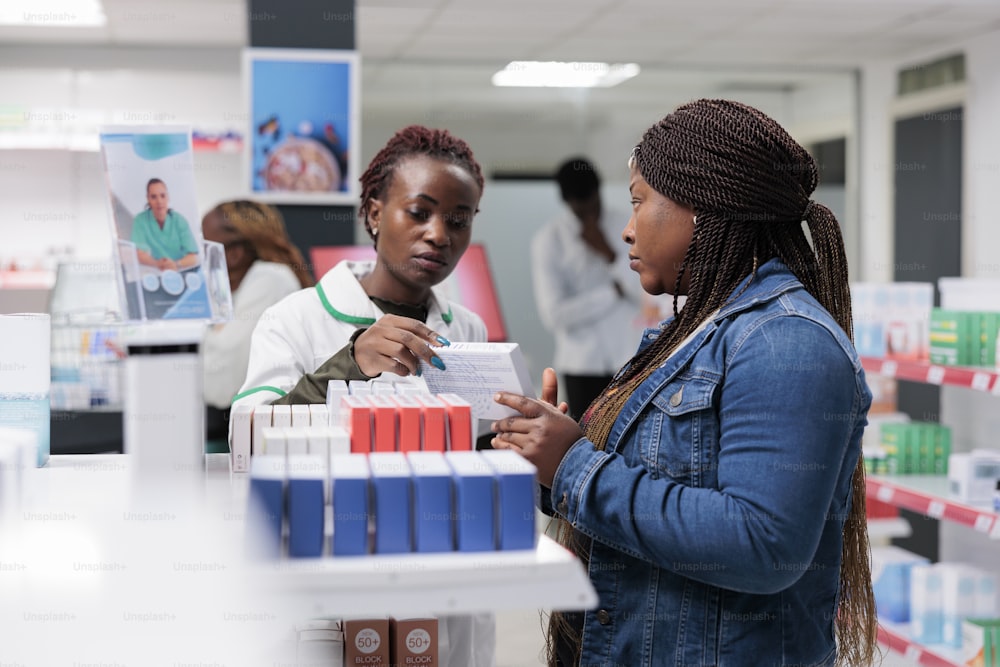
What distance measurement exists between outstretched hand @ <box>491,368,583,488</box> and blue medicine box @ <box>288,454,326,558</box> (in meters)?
0.40

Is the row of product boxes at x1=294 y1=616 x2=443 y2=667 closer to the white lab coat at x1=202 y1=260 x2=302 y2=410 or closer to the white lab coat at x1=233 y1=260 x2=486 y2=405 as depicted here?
the white lab coat at x1=233 y1=260 x2=486 y2=405

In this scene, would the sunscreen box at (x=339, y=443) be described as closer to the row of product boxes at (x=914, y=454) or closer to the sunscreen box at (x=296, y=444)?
the sunscreen box at (x=296, y=444)

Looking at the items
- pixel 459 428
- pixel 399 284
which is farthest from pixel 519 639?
pixel 459 428

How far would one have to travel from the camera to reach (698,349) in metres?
1.62

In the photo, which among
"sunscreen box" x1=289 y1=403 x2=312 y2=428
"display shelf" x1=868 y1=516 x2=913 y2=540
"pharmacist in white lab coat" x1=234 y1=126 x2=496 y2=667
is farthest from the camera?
"display shelf" x1=868 y1=516 x2=913 y2=540

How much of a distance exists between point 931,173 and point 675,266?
687 centimetres

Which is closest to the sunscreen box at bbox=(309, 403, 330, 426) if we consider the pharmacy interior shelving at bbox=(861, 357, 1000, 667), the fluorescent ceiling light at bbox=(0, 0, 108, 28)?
the pharmacy interior shelving at bbox=(861, 357, 1000, 667)

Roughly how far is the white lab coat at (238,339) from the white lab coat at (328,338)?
152cm

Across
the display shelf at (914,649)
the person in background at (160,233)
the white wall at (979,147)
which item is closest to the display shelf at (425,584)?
the person in background at (160,233)

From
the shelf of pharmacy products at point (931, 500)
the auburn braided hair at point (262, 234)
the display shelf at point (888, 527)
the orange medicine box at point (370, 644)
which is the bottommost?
the display shelf at point (888, 527)

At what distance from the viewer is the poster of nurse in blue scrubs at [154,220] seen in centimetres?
161

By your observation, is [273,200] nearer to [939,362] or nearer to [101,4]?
[101,4]

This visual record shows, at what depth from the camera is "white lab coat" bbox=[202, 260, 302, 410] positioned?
3953mm

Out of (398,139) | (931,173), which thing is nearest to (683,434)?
(398,139)
